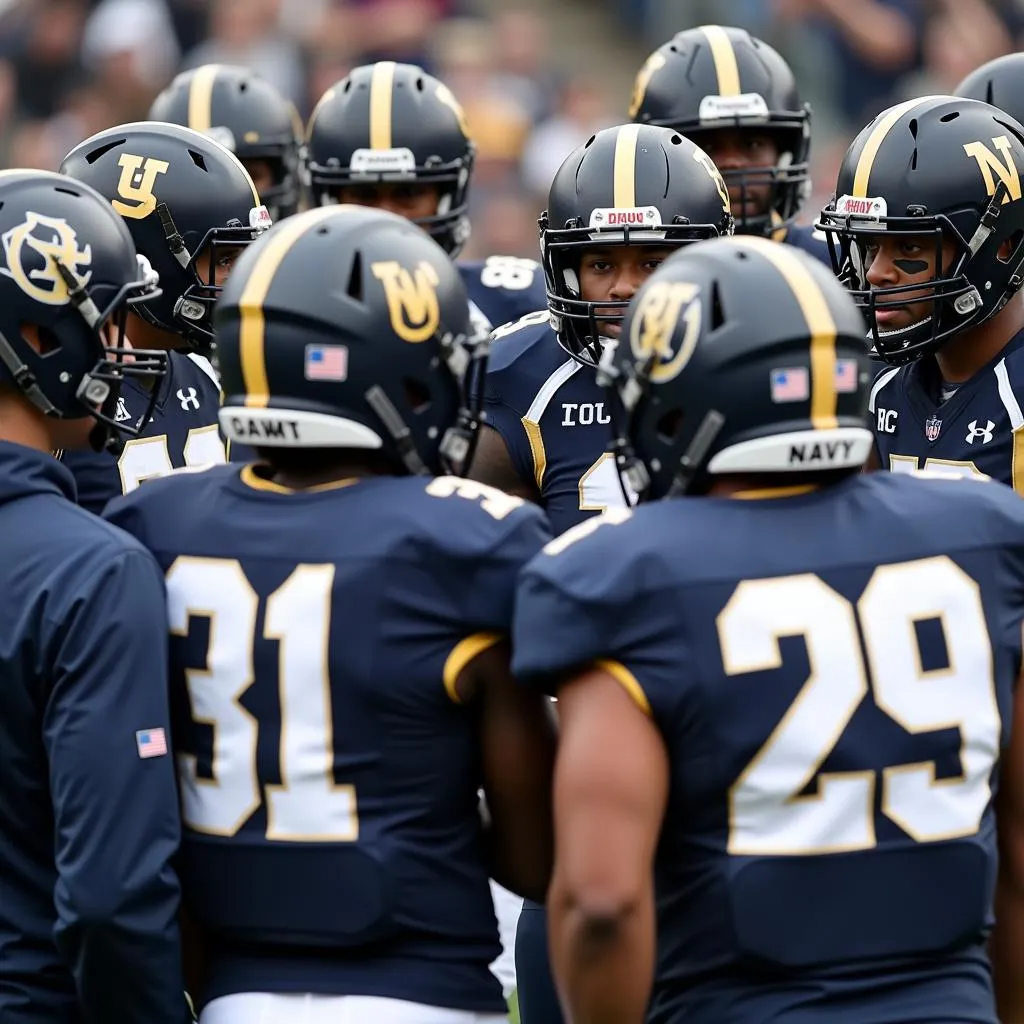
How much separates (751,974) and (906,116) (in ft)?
8.32

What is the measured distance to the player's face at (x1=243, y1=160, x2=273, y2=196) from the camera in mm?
6484

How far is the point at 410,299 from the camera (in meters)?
2.92

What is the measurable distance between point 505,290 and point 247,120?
3.91ft

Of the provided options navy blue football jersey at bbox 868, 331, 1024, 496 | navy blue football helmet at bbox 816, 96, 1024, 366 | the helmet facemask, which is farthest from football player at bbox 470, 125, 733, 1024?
navy blue football jersey at bbox 868, 331, 1024, 496

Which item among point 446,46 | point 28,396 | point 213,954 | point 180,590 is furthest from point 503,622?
point 446,46

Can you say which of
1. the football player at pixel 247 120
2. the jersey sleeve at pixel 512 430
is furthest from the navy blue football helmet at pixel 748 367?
the football player at pixel 247 120

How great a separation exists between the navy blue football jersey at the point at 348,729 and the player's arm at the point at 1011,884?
809mm

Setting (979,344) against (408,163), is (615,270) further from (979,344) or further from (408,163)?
(408,163)

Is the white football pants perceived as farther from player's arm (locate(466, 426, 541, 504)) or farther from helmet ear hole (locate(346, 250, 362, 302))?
player's arm (locate(466, 426, 541, 504))

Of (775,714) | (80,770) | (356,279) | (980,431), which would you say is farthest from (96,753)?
(980,431)

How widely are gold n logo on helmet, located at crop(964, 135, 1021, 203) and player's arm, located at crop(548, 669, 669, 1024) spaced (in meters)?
2.25

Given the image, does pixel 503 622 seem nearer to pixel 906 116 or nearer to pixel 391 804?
pixel 391 804

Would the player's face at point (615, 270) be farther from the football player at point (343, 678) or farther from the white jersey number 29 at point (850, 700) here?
the white jersey number 29 at point (850, 700)

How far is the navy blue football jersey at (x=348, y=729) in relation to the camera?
2.70 m
